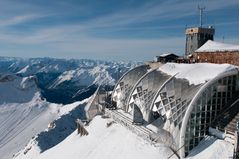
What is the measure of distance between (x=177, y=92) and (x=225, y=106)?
491 centimetres

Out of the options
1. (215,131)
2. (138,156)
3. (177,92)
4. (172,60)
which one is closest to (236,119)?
(215,131)

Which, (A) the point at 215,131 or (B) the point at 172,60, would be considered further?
(B) the point at 172,60

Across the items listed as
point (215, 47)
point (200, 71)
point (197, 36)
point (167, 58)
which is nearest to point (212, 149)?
point (200, 71)

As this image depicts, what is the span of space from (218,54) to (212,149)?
13896mm

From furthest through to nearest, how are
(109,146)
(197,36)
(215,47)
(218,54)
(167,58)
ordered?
1. (197,36)
2. (167,58)
3. (215,47)
4. (218,54)
5. (109,146)

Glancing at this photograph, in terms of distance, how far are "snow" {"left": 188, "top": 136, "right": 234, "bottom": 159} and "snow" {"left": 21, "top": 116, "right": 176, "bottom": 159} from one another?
2.98m

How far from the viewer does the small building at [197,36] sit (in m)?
57.4

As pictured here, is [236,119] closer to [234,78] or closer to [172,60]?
Answer: [234,78]

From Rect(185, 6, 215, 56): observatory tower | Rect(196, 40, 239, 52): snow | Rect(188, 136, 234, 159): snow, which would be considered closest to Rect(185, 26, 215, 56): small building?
Rect(185, 6, 215, 56): observatory tower

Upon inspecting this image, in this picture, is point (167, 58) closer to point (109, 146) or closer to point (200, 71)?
point (200, 71)

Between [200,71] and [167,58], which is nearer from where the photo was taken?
[200,71]

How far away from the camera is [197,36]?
57531 millimetres

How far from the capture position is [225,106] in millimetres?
31578

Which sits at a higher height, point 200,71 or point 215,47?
point 215,47
